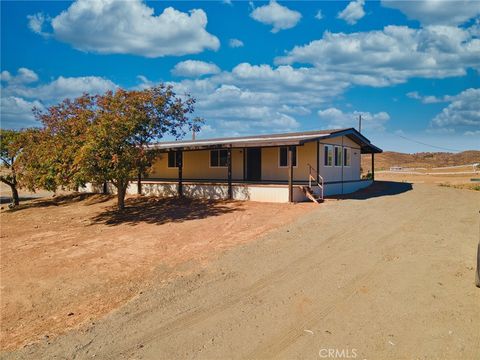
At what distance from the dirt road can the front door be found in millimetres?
11185

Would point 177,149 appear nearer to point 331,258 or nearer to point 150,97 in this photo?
point 150,97

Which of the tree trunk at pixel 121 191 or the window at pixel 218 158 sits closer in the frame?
the tree trunk at pixel 121 191

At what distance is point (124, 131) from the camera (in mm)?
14180

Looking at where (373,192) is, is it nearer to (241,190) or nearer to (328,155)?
(328,155)

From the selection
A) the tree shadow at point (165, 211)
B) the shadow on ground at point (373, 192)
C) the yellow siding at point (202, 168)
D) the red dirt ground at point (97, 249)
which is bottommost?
the red dirt ground at point (97, 249)

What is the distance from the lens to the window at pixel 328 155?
19.2 metres

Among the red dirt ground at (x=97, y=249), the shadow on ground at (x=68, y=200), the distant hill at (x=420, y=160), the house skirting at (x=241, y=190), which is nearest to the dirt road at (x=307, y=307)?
the red dirt ground at (x=97, y=249)

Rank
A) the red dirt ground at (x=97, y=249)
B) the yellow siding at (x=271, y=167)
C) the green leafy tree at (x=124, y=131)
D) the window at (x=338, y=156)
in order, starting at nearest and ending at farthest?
the red dirt ground at (x=97, y=249), the green leafy tree at (x=124, y=131), the yellow siding at (x=271, y=167), the window at (x=338, y=156)

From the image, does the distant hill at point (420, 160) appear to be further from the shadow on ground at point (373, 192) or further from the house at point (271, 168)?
the house at point (271, 168)

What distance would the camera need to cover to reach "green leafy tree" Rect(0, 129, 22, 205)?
67.9 ft

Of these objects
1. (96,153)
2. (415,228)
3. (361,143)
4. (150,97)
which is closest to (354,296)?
(415,228)

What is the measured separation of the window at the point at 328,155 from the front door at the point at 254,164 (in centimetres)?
361

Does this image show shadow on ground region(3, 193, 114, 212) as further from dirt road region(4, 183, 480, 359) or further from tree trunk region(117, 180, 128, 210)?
dirt road region(4, 183, 480, 359)

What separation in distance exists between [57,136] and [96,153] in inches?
134
